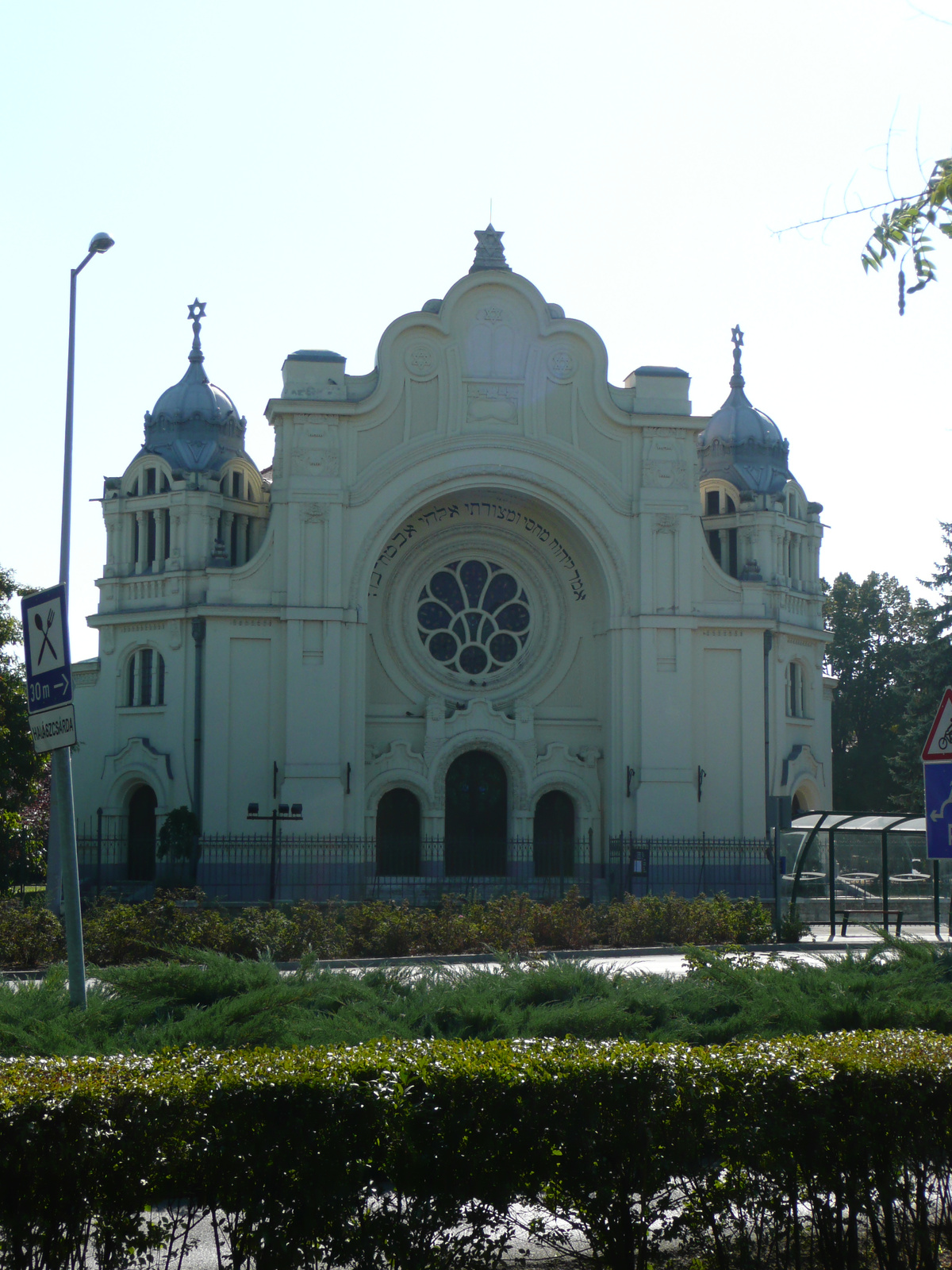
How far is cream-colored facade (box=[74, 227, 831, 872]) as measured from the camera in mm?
36938

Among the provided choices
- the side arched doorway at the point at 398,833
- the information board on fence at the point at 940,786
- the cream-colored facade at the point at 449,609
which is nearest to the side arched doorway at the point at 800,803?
the cream-colored facade at the point at 449,609

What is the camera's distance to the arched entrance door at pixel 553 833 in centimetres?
3853

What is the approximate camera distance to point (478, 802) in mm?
39125

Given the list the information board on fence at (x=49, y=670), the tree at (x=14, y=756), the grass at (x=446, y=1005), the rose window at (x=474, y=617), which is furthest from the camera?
the rose window at (x=474, y=617)

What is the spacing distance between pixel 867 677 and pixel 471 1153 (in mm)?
59832

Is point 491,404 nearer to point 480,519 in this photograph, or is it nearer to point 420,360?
point 420,360

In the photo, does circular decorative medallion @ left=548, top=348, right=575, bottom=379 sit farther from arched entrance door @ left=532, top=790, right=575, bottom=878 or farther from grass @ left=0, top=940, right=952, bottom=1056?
grass @ left=0, top=940, right=952, bottom=1056

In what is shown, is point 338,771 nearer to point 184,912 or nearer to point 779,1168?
point 184,912

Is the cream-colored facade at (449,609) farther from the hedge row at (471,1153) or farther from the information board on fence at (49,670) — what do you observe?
the hedge row at (471,1153)

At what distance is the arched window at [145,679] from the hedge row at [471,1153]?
107ft

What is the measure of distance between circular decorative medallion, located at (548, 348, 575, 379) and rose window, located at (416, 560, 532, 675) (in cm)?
580

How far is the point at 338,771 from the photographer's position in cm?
3625

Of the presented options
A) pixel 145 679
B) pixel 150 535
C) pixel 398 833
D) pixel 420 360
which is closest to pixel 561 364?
pixel 420 360

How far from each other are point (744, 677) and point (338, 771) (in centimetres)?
1204
